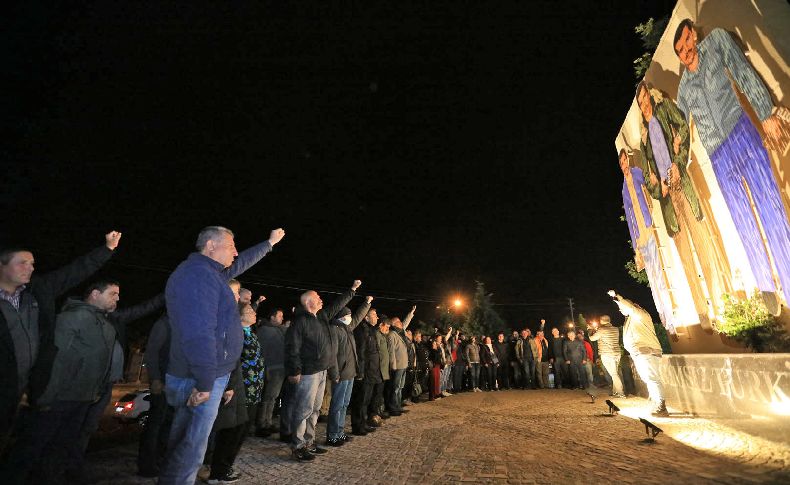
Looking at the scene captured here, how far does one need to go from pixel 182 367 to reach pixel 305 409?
2440 millimetres

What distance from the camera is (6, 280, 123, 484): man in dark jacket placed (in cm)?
355

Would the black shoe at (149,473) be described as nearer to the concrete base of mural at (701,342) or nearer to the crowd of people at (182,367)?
the crowd of people at (182,367)

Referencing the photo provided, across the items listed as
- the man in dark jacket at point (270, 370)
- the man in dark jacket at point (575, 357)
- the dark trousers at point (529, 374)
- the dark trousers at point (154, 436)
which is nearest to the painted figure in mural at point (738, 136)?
the man in dark jacket at point (270, 370)

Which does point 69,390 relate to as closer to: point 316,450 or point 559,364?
point 316,450

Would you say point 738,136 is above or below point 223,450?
above

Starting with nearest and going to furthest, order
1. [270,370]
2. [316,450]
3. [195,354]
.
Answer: [195,354] < [316,450] < [270,370]

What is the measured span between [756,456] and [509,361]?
12570 millimetres

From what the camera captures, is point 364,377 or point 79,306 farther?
point 364,377

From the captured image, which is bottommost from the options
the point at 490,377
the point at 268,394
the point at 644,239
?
the point at 268,394

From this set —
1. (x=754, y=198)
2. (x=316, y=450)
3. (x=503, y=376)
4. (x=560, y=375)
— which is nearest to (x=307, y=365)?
(x=316, y=450)

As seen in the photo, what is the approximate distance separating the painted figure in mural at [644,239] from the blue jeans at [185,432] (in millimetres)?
11699

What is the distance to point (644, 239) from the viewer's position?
12.4 m

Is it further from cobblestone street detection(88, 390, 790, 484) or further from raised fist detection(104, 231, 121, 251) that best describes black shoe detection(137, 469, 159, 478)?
raised fist detection(104, 231, 121, 251)

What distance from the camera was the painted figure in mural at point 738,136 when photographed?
586 cm
